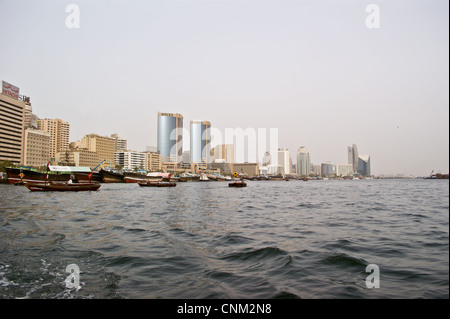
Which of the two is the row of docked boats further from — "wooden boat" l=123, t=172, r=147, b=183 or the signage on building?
the signage on building

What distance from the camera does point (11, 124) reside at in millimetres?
124375

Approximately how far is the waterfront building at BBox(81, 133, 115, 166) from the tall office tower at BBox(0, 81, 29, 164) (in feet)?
195

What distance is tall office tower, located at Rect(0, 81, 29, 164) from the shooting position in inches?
4710

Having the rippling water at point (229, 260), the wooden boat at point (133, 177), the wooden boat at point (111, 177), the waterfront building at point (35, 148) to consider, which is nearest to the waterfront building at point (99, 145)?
the waterfront building at point (35, 148)

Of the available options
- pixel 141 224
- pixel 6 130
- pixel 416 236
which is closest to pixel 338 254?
pixel 416 236

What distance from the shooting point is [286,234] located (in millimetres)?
12727

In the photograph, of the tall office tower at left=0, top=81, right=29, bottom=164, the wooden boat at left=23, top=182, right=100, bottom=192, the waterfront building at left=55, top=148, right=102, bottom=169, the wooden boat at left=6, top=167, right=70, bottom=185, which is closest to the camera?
the wooden boat at left=23, top=182, right=100, bottom=192

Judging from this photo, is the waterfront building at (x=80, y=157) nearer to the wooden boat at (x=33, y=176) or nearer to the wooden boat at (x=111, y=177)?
the wooden boat at (x=111, y=177)

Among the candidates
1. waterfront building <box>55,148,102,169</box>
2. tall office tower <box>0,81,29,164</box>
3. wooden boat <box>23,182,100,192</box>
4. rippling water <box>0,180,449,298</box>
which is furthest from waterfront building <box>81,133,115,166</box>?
rippling water <box>0,180,449,298</box>

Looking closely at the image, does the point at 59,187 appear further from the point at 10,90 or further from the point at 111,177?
the point at 10,90

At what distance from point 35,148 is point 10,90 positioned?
98.9 feet

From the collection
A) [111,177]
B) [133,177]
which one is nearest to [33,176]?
[111,177]

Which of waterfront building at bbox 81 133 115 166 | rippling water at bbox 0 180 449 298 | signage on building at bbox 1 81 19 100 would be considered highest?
signage on building at bbox 1 81 19 100

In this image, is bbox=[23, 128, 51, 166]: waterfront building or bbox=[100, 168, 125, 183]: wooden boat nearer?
bbox=[100, 168, 125, 183]: wooden boat
